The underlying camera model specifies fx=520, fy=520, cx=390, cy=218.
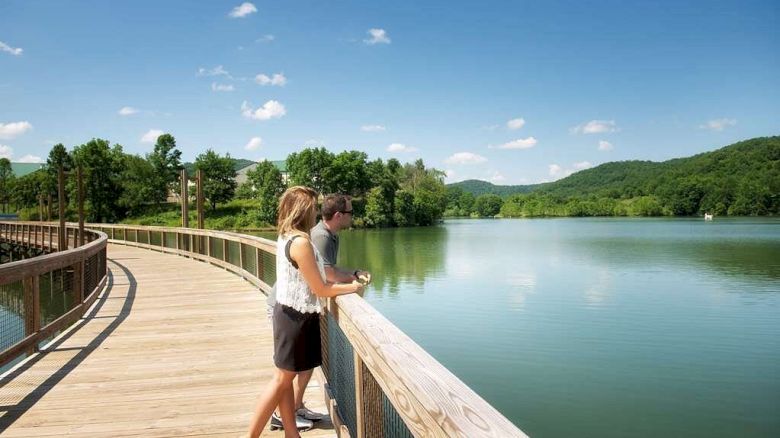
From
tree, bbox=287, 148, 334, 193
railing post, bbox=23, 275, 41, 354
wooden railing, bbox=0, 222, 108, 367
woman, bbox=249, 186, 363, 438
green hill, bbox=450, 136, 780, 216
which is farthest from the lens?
green hill, bbox=450, 136, 780, 216

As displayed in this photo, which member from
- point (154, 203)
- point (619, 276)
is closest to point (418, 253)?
point (619, 276)

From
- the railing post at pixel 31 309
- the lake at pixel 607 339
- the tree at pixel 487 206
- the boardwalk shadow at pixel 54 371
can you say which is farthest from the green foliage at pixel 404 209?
the tree at pixel 487 206

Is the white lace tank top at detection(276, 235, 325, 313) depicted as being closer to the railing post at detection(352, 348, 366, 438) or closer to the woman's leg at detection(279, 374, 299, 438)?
the railing post at detection(352, 348, 366, 438)

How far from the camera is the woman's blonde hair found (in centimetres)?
263

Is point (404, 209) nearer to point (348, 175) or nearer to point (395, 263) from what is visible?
point (348, 175)

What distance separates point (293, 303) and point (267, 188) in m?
63.9

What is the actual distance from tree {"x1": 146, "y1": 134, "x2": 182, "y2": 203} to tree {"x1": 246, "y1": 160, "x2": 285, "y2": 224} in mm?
10581

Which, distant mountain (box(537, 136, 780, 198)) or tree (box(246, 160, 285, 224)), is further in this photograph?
distant mountain (box(537, 136, 780, 198))

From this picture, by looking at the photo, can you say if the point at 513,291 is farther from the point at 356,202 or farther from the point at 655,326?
the point at 356,202

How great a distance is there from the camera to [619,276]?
23.5m

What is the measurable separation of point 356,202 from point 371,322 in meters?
69.5

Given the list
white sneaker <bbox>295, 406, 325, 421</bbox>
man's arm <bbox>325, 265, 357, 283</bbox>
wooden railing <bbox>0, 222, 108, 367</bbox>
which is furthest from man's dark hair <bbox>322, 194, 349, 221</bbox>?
wooden railing <bbox>0, 222, 108, 367</bbox>

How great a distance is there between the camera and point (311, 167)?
68.1m

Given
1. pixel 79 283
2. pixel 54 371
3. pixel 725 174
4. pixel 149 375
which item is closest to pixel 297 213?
pixel 149 375
